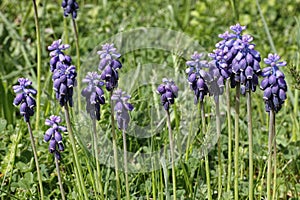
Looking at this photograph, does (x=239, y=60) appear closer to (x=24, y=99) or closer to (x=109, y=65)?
(x=109, y=65)

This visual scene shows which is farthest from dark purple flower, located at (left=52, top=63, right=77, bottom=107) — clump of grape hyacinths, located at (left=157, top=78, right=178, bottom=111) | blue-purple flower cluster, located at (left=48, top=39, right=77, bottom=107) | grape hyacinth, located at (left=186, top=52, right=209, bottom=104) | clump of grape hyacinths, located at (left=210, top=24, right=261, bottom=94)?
clump of grape hyacinths, located at (left=210, top=24, right=261, bottom=94)

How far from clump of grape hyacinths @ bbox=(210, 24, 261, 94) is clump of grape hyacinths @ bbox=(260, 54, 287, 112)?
0.05 meters

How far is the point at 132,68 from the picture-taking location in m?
4.54

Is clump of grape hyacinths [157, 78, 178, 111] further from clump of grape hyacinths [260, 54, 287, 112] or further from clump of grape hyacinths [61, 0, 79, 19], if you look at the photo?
clump of grape hyacinths [61, 0, 79, 19]

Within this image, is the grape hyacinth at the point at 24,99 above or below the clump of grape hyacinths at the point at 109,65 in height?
below

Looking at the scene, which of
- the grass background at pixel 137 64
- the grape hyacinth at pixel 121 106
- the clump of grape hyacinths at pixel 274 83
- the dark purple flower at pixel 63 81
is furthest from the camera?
the grass background at pixel 137 64

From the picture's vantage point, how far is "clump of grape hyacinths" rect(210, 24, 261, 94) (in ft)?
7.75

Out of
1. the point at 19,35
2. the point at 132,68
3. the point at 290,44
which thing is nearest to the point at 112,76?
the point at 132,68

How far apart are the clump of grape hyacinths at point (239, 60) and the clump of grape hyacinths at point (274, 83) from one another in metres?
0.05

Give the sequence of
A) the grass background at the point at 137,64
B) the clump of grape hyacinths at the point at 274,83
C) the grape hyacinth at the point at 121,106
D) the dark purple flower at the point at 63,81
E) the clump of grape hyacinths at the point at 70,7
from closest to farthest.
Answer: the clump of grape hyacinths at the point at 274,83, the dark purple flower at the point at 63,81, the grape hyacinth at the point at 121,106, the grass background at the point at 137,64, the clump of grape hyacinths at the point at 70,7

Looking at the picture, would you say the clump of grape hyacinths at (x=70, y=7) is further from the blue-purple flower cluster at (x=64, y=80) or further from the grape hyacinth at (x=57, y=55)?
the blue-purple flower cluster at (x=64, y=80)

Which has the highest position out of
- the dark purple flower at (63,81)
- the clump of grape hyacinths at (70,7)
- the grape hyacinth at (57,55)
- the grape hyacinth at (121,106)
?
the clump of grape hyacinths at (70,7)

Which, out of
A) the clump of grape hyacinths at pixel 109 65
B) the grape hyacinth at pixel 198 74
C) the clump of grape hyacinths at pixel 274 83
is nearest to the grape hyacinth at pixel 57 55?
the clump of grape hyacinths at pixel 109 65

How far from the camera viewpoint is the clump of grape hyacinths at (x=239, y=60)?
2361 millimetres
